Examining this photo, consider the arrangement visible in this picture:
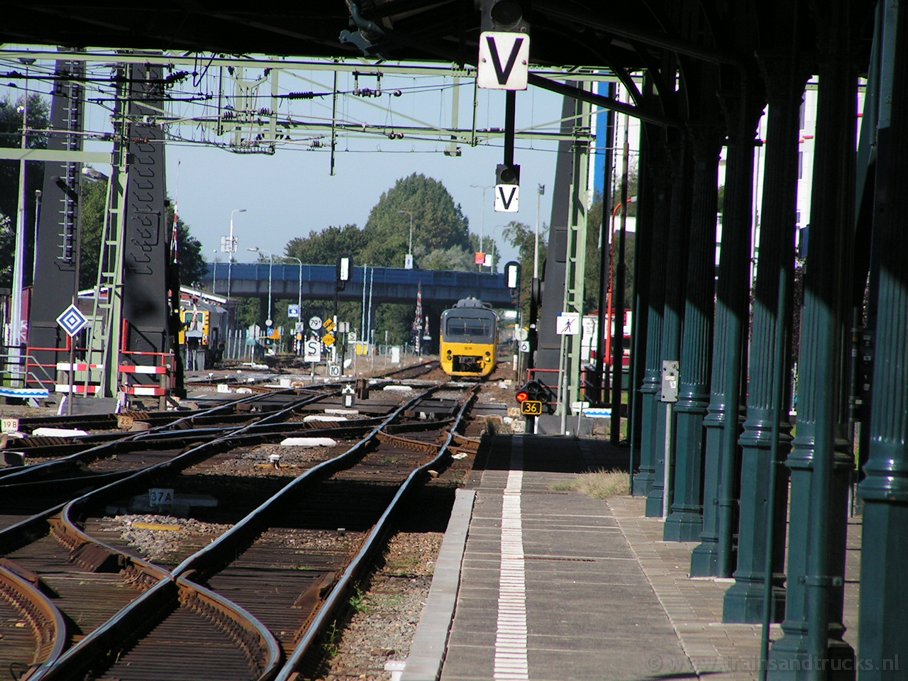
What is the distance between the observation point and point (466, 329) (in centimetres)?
6475

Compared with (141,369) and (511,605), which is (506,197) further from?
(141,369)

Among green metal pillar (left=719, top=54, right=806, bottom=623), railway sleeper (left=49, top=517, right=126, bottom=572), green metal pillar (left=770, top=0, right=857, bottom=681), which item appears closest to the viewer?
green metal pillar (left=770, top=0, right=857, bottom=681)

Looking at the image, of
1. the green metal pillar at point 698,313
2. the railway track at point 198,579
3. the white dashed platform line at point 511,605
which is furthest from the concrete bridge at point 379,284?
the green metal pillar at point 698,313

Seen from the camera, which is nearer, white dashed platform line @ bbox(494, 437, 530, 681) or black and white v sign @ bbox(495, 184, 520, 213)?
white dashed platform line @ bbox(494, 437, 530, 681)

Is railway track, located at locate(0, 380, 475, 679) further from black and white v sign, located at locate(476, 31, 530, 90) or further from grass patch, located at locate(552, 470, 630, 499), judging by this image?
black and white v sign, located at locate(476, 31, 530, 90)

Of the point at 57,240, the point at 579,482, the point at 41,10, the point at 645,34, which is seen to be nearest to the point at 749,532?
the point at 645,34

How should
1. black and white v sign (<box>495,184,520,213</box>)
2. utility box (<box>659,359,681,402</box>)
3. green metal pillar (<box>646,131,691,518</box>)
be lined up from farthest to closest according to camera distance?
1. black and white v sign (<box>495,184,520,213</box>)
2. green metal pillar (<box>646,131,691,518</box>)
3. utility box (<box>659,359,681,402</box>)

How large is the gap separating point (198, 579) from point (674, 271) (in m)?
6.41

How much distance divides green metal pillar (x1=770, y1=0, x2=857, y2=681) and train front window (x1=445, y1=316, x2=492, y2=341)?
57.1 m

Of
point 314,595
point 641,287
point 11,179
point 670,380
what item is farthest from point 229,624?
Answer: point 11,179

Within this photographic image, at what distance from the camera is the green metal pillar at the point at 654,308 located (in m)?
16.7

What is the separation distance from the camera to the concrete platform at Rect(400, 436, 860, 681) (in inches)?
315

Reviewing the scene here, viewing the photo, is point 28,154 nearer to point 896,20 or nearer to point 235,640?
point 235,640

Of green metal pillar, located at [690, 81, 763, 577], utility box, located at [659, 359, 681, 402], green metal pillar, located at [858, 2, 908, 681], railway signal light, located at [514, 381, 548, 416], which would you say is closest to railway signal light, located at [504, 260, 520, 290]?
railway signal light, located at [514, 381, 548, 416]
